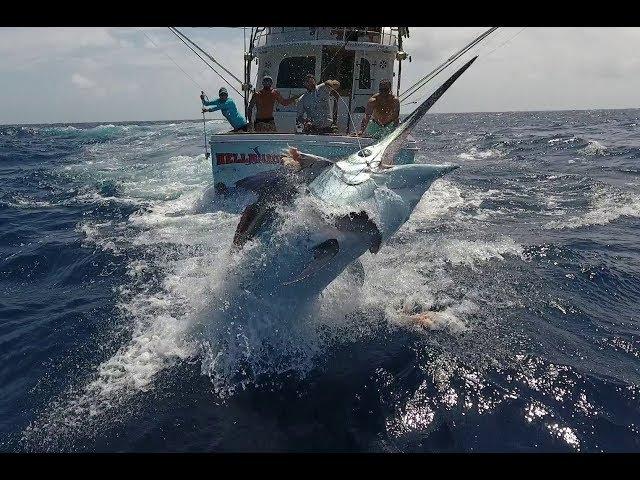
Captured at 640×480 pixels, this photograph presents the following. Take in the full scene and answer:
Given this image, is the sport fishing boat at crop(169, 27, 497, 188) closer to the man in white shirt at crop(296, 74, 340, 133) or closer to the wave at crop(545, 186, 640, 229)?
the man in white shirt at crop(296, 74, 340, 133)

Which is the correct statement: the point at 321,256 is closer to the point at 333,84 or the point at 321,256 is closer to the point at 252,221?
the point at 252,221

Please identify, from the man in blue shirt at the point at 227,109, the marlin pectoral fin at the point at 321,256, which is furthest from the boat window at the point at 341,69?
the marlin pectoral fin at the point at 321,256

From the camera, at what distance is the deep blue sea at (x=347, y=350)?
139 inches

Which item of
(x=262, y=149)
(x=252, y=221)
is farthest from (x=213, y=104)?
(x=252, y=221)

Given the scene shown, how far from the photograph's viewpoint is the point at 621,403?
3785 millimetres

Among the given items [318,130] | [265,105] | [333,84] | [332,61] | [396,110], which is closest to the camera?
[333,84]

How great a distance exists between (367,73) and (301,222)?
11238mm

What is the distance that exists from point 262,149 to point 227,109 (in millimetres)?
3137

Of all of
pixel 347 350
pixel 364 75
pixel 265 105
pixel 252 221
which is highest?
pixel 364 75

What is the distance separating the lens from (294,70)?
47.2 feet

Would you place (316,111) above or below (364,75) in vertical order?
below

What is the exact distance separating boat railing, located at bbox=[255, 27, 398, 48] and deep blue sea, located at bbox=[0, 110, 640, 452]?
7.58m

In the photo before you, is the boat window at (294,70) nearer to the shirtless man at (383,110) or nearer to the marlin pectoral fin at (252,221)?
the shirtless man at (383,110)

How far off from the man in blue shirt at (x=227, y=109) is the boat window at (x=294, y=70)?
112 inches
